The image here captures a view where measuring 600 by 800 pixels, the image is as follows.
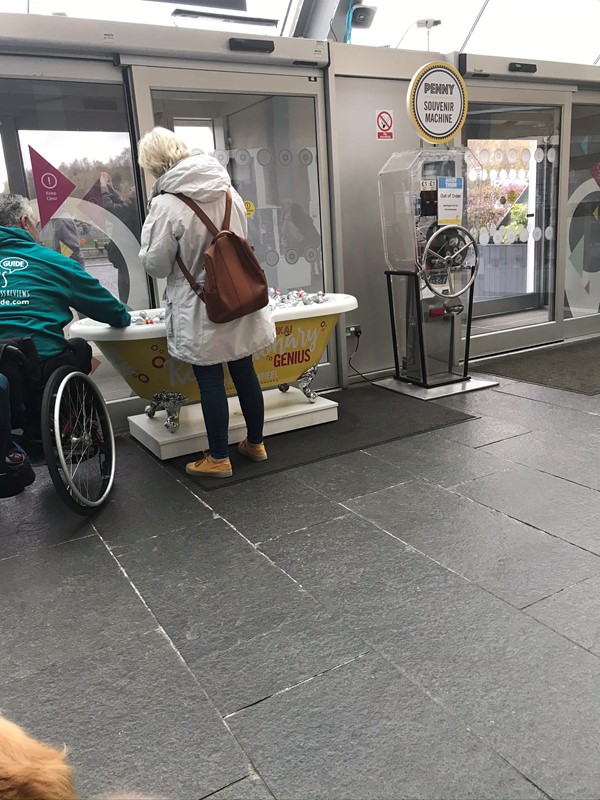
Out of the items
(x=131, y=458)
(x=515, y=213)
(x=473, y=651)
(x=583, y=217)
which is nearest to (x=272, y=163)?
(x=131, y=458)

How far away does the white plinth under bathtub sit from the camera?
3.40 m

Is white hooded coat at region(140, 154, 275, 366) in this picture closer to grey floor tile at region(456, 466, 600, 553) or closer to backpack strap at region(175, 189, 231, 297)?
backpack strap at region(175, 189, 231, 297)

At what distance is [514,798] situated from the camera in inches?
52.0

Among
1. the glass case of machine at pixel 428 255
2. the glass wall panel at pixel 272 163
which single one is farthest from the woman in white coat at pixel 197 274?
the glass case of machine at pixel 428 255

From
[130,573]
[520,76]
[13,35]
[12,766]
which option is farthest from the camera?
[520,76]

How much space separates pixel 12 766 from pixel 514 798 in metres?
0.98

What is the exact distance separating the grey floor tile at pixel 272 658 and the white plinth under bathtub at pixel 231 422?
5.26 feet

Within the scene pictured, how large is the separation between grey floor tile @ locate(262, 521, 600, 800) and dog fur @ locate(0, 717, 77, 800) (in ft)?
3.15

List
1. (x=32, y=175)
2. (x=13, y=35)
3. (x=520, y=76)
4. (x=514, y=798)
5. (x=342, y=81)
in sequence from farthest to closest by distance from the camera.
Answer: (x=520, y=76), (x=342, y=81), (x=32, y=175), (x=13, y=35), (x=514, y=798)

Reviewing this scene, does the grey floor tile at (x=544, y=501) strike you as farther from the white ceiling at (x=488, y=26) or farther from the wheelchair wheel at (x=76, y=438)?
the white ceiling at (x=488, y=26)

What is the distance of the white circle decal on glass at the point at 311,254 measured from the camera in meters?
4.39

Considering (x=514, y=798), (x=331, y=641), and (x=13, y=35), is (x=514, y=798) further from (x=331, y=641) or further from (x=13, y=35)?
(x=13, y=35)

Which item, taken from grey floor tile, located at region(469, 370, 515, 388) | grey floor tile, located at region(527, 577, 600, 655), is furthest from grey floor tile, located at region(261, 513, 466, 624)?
grey floor tile, located at region(469, 370, 515, 388)

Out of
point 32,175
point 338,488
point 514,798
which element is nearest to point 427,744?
point 514,798
